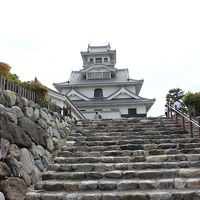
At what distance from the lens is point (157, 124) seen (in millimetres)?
10117

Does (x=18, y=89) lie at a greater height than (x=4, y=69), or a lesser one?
lesser

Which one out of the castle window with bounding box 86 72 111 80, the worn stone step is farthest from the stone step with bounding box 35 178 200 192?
the castle window with bounding box 86 72 111 80

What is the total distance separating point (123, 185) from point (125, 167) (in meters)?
0.93

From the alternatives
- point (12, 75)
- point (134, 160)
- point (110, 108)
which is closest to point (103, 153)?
point (134, 160)

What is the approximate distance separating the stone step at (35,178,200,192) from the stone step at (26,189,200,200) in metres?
0.16

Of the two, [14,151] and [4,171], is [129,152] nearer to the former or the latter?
[14,151]

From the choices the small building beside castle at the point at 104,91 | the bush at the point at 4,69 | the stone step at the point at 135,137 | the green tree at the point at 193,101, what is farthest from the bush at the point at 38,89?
the small building beside castle at the point at 104,91

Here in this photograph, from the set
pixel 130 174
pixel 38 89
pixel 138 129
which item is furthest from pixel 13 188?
pixel 138 129

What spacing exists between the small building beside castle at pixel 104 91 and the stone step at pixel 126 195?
23086 millimetres

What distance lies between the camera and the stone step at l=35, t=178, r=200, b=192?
554 cm

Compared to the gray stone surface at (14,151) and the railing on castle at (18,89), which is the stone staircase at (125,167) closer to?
the gray stone surface at (14,151)

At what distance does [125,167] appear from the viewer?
650 centimetres

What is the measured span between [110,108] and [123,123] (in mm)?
21510

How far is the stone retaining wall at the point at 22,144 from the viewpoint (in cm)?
505
